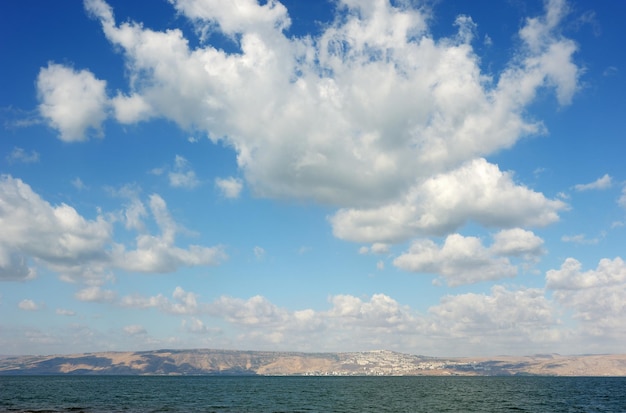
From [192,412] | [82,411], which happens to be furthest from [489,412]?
[82,411]

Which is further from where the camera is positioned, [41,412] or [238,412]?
[238,412]

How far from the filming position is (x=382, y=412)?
106 m

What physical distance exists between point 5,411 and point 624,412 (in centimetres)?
13645

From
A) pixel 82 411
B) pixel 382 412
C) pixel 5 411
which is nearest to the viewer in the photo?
pixel 5 411

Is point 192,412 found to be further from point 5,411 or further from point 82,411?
point 5,411

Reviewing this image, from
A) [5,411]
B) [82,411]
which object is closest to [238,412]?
[82,411]

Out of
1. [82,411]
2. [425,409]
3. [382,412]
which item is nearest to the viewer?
[82,411]

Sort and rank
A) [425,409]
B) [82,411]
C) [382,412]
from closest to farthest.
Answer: [82,411], [382,412], [425,409]

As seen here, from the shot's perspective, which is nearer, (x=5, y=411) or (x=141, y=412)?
(x=5, y=411)

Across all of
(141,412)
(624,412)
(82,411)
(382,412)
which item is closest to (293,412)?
(382,412)

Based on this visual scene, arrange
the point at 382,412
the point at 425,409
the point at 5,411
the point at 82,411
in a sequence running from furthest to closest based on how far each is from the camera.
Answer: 1. the point at 425,409
2. the point at 382,412
3. the point at 82,411
4. the point at 5,411

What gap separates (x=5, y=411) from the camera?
89062mm

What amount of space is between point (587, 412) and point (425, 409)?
39.0 m

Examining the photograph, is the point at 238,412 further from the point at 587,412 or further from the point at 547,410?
the point at 587,412
